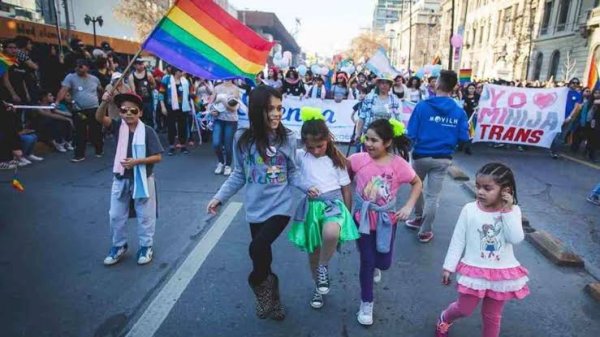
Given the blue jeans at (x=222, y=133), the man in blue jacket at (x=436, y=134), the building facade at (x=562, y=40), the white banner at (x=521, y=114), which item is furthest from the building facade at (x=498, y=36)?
the man in blue jacket at (x=436, y=134)

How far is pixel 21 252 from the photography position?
4.03m

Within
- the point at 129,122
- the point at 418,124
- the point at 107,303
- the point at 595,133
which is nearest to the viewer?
the point at 107,303

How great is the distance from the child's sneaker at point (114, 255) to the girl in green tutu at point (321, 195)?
6.00ft

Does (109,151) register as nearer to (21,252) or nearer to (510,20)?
(21,252)

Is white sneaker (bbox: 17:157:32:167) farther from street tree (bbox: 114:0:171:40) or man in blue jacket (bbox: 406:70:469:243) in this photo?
street tree (bbox: 114:0:171:40)

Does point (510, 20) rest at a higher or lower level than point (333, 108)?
higher

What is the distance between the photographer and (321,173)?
A: 306cm

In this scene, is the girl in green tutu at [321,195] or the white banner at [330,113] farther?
the white banner at [330,113]

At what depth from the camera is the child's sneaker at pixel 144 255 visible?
152 inches

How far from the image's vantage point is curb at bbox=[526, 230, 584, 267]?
Result: 4137mm

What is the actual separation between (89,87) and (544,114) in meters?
10.7

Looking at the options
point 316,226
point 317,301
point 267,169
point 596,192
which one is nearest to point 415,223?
point 317,301

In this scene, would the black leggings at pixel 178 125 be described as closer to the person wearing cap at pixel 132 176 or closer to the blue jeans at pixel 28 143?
the blue jeans at pixel 28 143

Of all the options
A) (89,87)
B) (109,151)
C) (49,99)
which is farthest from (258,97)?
(49,99)
